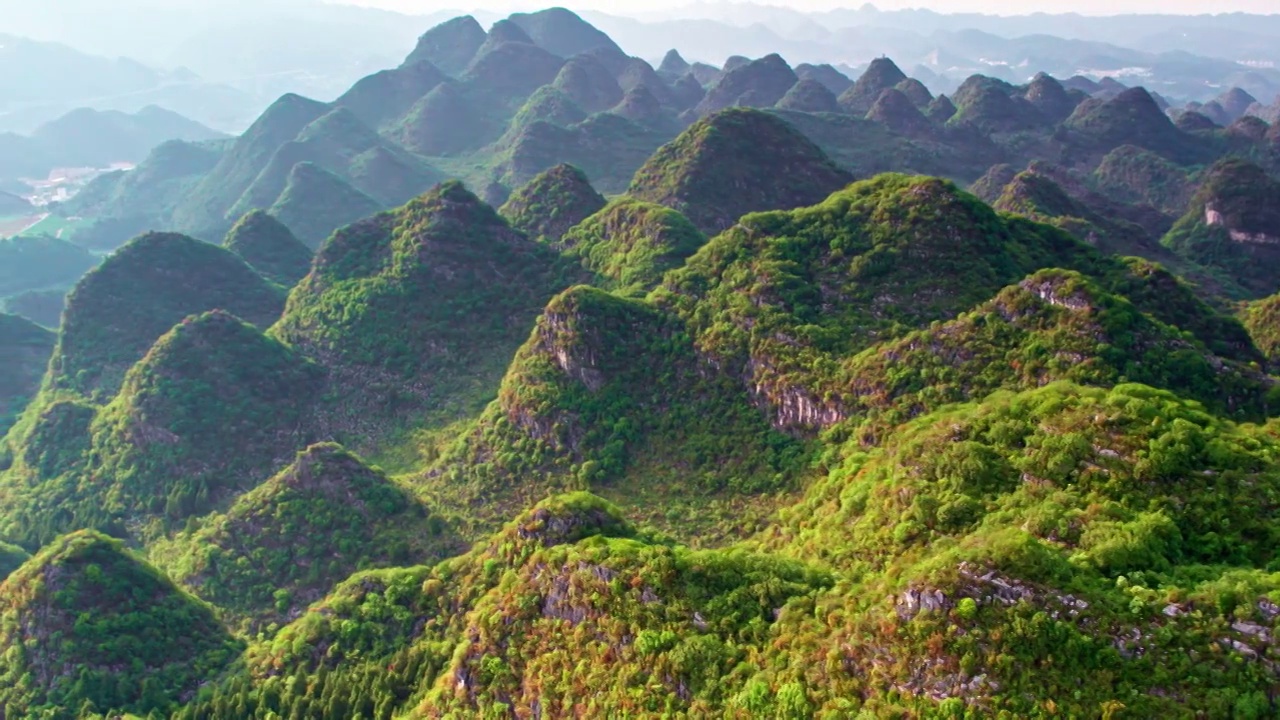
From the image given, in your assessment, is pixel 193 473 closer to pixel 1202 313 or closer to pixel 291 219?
pixel 1202 313

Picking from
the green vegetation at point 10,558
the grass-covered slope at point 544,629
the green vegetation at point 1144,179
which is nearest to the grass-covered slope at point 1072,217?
the green vegetation at point 1144,179

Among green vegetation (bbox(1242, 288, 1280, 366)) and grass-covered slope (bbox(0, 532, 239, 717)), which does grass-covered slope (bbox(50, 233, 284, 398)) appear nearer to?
grass-covered slope (bbox(0, 532, 239, 717))

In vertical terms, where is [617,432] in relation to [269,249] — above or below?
below

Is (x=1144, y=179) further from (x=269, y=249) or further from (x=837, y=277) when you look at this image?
(x=269, y=249)

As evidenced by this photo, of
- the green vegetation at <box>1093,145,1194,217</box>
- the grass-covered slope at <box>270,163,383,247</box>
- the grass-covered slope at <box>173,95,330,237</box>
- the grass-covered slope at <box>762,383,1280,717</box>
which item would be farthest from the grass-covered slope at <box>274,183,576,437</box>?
the green vegetation at <box>1093,145,1194,217</box>

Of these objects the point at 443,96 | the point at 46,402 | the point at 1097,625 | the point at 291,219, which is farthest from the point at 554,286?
the point at 443,96

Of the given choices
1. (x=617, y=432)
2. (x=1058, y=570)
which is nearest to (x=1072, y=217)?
(x=617, y=432)

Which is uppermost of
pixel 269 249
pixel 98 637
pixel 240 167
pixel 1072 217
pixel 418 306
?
pixel 240 167
